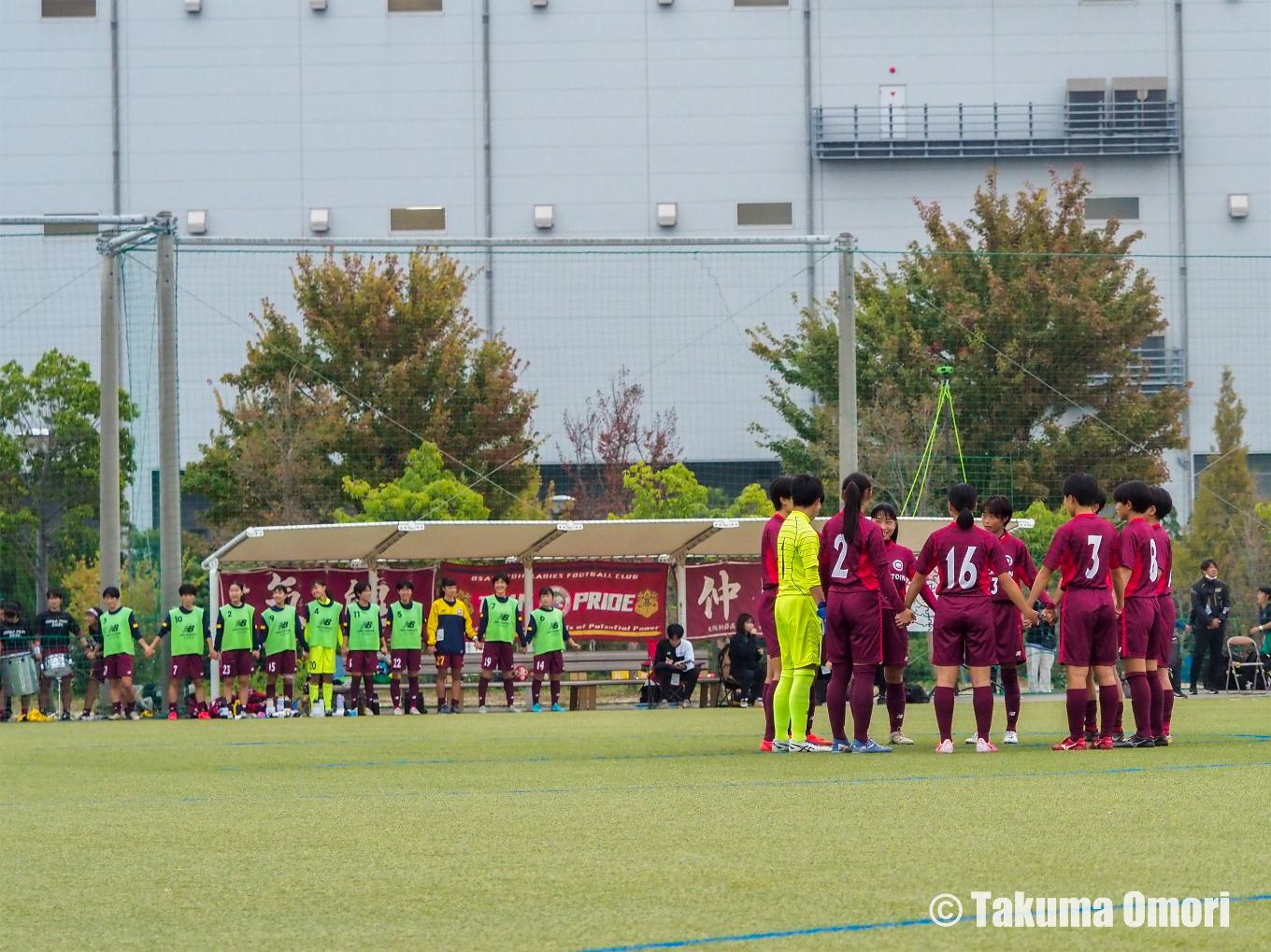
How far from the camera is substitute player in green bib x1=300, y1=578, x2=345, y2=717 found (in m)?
21.3

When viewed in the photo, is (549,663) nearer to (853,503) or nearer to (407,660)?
(407,660)

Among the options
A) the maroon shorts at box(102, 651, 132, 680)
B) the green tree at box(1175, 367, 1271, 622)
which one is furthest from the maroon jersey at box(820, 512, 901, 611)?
the green tree at box(1175, 367, 1271, 622)

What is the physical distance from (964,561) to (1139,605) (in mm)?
1483

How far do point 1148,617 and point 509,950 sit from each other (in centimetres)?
818

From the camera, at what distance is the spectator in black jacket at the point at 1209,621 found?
2375 centimetres

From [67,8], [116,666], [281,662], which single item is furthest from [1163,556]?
[67,8]

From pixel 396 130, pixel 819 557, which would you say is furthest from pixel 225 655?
pixel 396 130

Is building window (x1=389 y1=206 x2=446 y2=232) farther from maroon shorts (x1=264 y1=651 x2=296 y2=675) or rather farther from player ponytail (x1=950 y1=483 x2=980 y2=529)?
player ponytail (x1=950 y1=483 x2=980 y2=529)

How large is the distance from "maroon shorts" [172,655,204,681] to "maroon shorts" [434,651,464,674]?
297 cm

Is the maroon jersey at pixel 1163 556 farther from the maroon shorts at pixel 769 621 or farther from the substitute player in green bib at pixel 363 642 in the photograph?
the substitute player in green bib at pixel 363 642

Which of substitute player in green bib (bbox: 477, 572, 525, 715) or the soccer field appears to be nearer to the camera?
the soccer field

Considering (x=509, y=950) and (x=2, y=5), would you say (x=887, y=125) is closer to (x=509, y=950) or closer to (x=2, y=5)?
(x=2, y=5)

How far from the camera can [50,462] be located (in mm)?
28266

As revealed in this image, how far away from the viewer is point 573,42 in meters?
42.1
